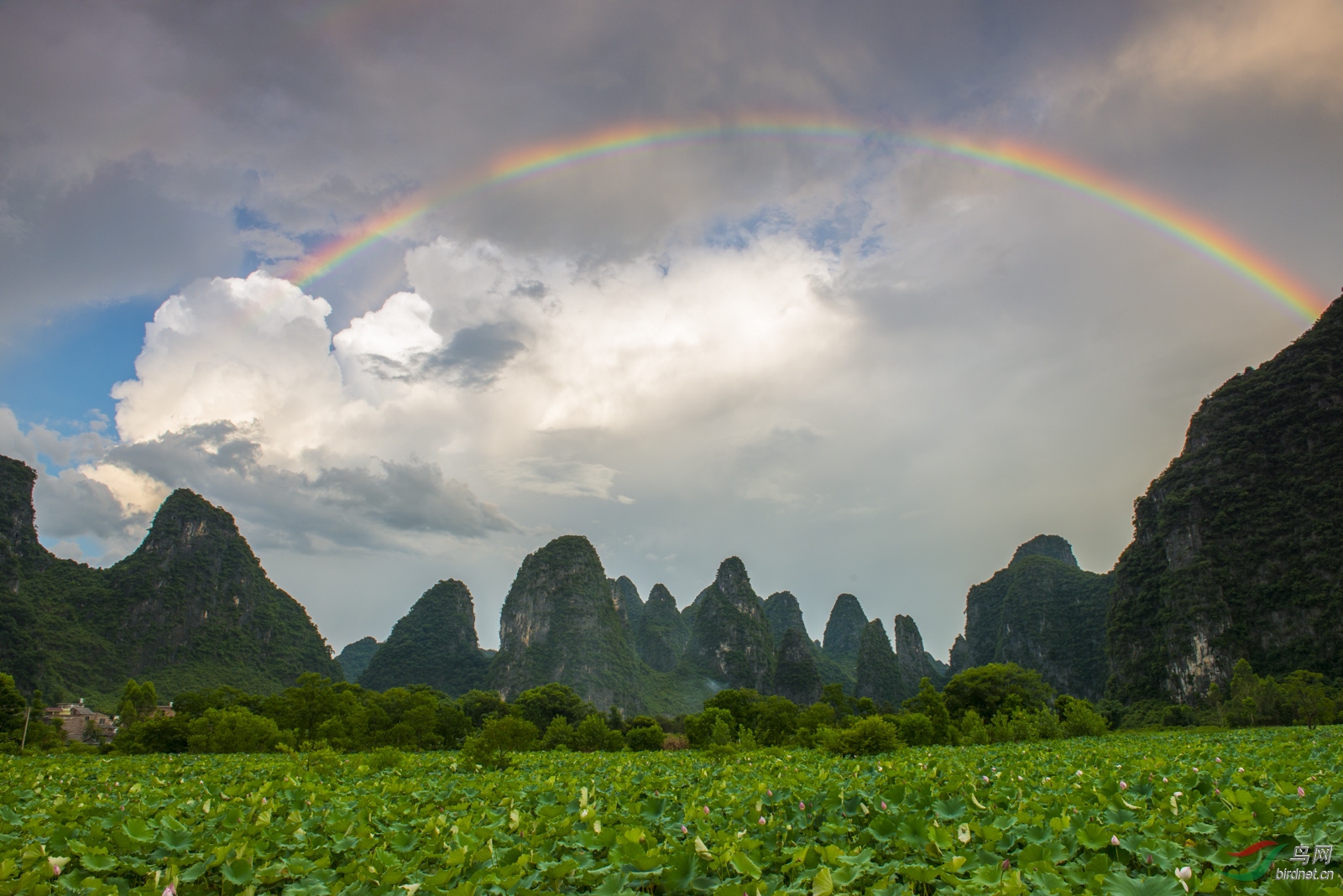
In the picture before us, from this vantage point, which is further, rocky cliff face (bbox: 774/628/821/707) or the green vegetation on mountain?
rocky cliff face (bbox: 774/628/821/707)

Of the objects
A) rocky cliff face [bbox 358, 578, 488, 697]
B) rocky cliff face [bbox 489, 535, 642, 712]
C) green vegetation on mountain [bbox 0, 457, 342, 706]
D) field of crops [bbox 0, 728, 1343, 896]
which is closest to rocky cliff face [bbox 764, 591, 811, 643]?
rocky cliff face [bbox 489, 535, 642, 712]

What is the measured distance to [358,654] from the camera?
174625 millimetres

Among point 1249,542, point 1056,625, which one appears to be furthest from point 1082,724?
point 1056,625

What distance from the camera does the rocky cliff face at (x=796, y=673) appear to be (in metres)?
106

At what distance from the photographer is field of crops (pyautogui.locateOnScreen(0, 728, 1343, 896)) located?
9.92 ft

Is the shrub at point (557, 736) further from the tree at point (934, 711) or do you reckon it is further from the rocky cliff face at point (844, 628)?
the rocky cliff face at point (844, 628)

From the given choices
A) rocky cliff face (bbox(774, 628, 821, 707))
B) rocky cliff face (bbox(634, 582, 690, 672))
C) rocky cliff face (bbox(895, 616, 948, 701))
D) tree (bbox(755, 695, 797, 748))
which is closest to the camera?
tree (bbox(755, 695, 797, 748))

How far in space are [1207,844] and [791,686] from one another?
112948 millimetres

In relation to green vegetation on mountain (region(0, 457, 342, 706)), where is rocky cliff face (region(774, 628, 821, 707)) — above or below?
below

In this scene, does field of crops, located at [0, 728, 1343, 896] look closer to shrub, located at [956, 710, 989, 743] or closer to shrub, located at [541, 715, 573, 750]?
shrub, located at [956, 710, 989, 743]

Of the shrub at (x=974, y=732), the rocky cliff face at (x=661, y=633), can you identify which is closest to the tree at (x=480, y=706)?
the shrub at (x=974, y=732)

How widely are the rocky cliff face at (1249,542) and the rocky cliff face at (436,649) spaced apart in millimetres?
94791

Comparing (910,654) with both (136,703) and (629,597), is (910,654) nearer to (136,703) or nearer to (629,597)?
(629,597)

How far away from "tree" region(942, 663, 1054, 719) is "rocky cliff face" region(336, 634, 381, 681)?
16324cm
